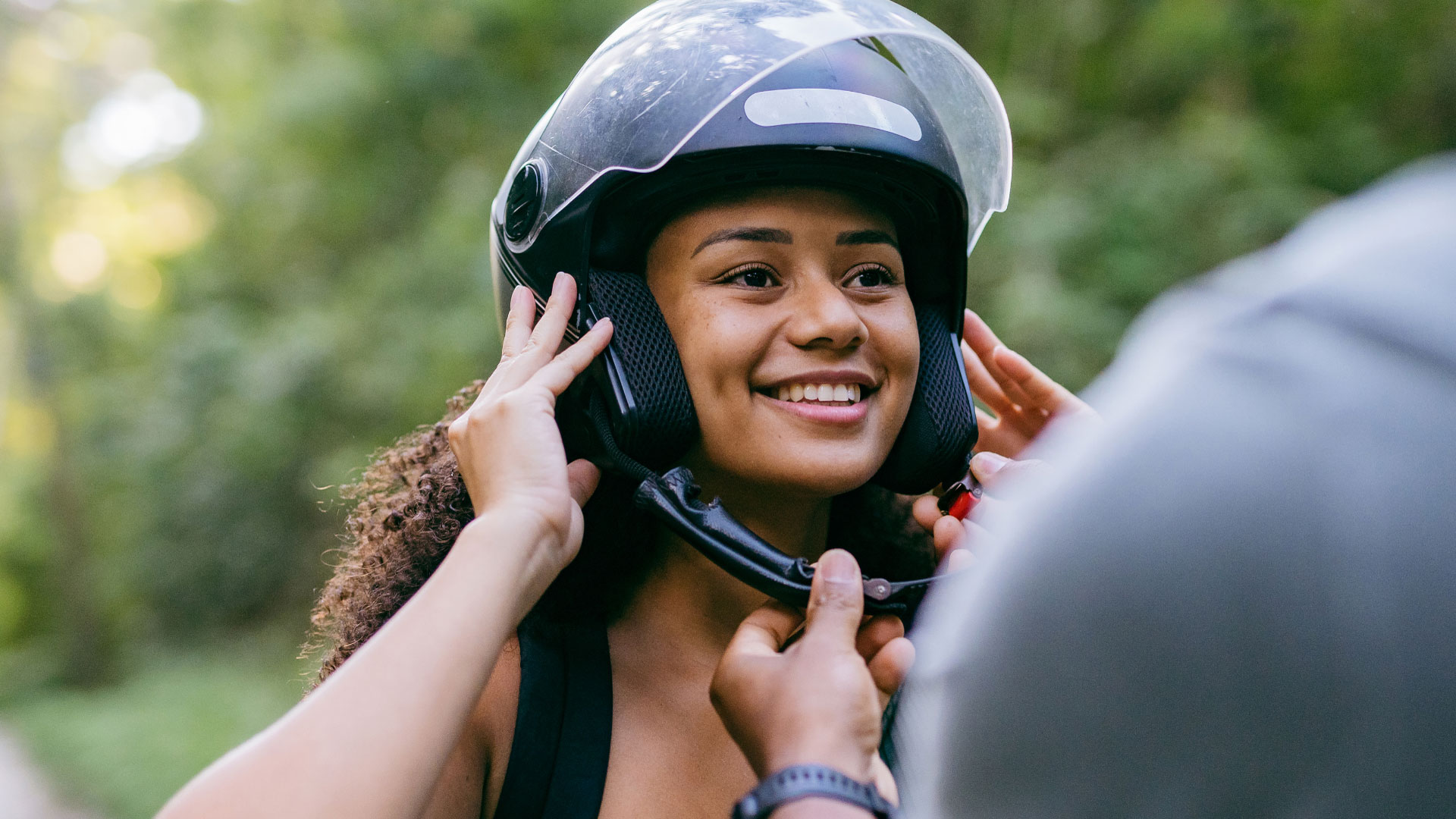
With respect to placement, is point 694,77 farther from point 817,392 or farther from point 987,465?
point 987,465

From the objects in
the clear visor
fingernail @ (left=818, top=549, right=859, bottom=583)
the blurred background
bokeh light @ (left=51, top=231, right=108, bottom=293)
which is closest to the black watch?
fingernail @ (left=818, top=549, right=859, bottom=583)

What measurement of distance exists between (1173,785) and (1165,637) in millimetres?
109

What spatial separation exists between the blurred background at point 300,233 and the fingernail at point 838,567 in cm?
251

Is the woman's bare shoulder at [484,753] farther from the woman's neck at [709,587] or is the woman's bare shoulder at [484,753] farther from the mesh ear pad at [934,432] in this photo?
the mesh ear pad at [934,432]

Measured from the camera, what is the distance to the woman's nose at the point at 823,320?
169 cm

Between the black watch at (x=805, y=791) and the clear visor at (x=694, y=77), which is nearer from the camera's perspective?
the black watch at (x=805, y=791)

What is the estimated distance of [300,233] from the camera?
926 cm

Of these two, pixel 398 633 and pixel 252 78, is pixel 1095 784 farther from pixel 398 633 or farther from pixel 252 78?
pixel 252 78

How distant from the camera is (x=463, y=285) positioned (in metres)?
6.51

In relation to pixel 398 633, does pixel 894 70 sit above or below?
above

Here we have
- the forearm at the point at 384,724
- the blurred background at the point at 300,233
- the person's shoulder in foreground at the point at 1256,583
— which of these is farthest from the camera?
the blurred background at the point at 300,233

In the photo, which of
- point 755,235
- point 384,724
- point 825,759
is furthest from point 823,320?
point 384,724

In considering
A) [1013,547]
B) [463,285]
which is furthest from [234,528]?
[1013,547]

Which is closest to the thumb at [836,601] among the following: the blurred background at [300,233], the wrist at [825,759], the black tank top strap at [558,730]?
the wrist at [825,759]
